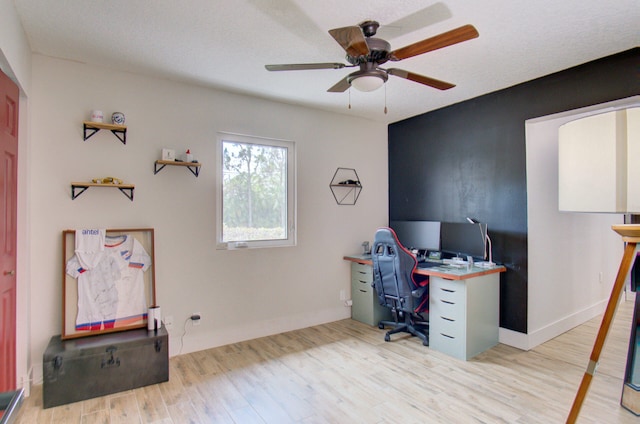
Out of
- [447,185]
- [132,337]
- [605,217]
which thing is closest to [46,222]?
[132,337]

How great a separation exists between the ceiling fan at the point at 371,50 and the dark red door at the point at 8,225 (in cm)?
162

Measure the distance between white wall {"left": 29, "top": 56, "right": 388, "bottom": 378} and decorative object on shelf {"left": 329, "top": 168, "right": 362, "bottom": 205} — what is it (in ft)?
0.27

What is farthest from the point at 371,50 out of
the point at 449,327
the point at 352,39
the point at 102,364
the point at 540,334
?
the point at 540,334

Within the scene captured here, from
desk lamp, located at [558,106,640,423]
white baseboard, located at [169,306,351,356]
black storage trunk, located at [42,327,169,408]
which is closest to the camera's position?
desk lamp, located at [558,106,640,423]

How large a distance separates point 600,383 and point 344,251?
8.65ft

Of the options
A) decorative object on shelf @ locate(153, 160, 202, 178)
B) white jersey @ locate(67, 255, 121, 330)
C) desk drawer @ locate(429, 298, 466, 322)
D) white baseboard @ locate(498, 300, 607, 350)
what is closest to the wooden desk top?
desk drawer @ locate(429, 298, 466, 322)

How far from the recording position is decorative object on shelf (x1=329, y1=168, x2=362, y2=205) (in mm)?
4266

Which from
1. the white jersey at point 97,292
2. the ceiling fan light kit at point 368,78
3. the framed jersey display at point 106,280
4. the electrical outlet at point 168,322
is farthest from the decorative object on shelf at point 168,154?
the ceiling fan light kit at point 368,78

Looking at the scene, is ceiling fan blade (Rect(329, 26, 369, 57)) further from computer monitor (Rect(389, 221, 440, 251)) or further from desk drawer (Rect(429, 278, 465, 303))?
computer monitor (Rect(389, 221, 440, 251))

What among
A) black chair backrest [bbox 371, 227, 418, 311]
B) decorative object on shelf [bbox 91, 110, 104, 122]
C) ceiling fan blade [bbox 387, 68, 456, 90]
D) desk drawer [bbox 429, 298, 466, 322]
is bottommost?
desk drawer [bbox 429, 298, 466, 322]

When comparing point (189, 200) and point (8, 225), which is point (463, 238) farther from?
point (8, 225)

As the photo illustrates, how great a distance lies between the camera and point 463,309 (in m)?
3.06

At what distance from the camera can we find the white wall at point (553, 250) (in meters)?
3.31

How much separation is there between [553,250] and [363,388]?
2484 mm
